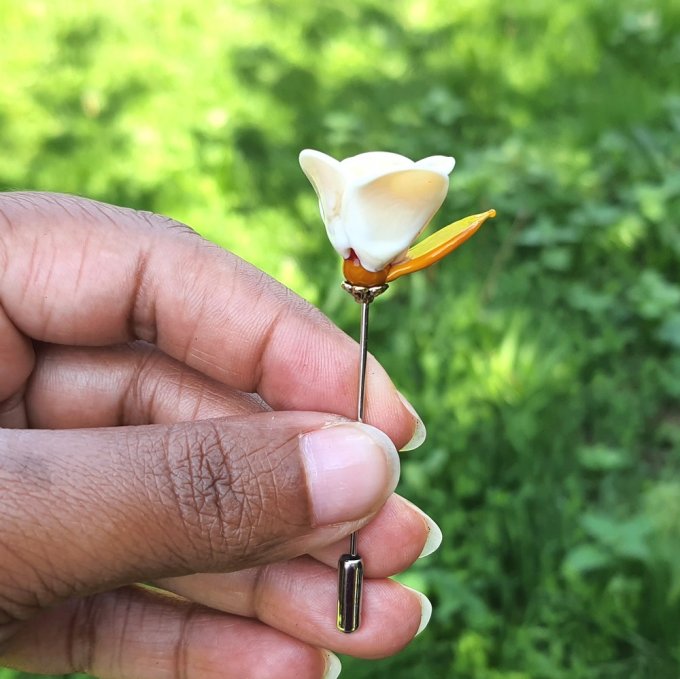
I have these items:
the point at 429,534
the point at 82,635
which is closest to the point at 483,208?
the point at 429,534

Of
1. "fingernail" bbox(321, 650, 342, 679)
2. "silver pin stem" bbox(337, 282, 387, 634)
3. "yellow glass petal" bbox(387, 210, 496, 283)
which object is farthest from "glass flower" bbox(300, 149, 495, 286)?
"fingernail" bbox(321, 650, 342, 679)

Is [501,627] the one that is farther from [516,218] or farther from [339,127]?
[339,127]

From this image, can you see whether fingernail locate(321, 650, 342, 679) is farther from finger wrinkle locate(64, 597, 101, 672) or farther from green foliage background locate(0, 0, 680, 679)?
finger wrinkle locate(64, 597, 101, 672)

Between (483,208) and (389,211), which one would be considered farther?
(483,208)

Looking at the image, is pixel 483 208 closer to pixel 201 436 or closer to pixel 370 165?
pixel 370 165

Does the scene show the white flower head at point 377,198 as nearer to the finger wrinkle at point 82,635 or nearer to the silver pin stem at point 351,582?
the silver pin stem at point 351,582

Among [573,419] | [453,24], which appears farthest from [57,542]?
[453,24]
